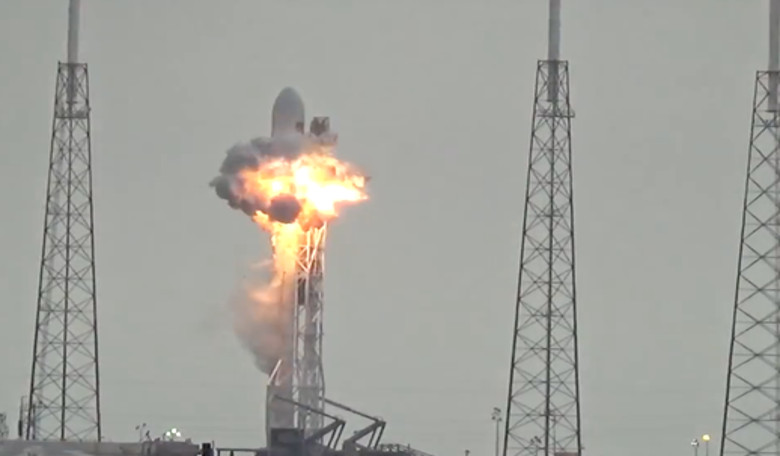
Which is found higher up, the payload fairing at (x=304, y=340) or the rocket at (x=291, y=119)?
the rocket at (x=291, y=119)

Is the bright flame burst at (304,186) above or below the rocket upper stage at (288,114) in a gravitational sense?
below

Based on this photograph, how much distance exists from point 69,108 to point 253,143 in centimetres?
1204

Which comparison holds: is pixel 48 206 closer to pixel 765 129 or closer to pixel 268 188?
pixel 268 188

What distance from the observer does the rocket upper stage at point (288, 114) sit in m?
150

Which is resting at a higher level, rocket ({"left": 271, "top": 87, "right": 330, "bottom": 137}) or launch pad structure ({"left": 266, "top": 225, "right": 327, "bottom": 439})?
rocket ({"left": 271, "top": 87, "right": 330, "bottom": 137})

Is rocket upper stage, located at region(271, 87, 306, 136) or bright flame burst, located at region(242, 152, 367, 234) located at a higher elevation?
rocket upper stage, located at region(271, 87, 306, 136)

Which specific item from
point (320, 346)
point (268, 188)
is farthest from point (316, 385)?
point (268, 188)

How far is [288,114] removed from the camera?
15050cm

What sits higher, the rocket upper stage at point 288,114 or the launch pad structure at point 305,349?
the rocket upper stage at point 288,114

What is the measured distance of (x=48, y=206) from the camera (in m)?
142

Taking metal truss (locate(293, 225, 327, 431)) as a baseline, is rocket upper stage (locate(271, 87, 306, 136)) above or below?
above

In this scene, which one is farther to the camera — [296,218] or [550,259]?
[296,218]

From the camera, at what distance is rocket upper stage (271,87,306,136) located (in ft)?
493

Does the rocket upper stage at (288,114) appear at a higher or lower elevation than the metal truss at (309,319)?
higher
